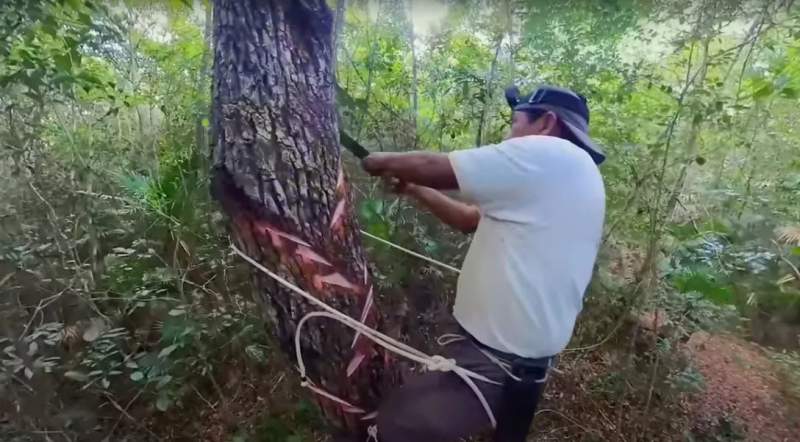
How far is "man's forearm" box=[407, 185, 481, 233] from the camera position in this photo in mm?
1188

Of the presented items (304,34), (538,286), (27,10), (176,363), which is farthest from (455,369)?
(27,10)

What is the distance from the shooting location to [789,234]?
1.54 meters

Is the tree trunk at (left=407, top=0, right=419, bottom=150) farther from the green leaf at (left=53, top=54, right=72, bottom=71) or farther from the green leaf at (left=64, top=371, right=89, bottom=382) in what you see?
the green leaf at (left=64, top=371, right=89, bottom=382)

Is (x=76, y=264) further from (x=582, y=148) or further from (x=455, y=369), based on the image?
(x=582, y=148)

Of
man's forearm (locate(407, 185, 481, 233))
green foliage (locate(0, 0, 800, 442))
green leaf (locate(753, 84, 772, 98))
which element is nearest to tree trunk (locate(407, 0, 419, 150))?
green foliage (locate(0, 0, 800, 442))

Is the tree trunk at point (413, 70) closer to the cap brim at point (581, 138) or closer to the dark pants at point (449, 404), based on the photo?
the cap brim at point (581, 138)

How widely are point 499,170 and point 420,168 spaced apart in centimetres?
12

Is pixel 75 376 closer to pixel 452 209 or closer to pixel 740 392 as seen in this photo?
pixel 452 209

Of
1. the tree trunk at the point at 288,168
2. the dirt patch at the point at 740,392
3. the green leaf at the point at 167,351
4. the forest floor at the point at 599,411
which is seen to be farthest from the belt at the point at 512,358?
the dirt patch at the point at 740,392

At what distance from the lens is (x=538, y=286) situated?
38.2 inches

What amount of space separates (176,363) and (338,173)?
0.67 metres

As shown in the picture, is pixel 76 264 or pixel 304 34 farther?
pixel 76 264

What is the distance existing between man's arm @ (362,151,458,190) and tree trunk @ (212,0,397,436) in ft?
0.32

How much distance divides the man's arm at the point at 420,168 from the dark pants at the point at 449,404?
300 millimetres
